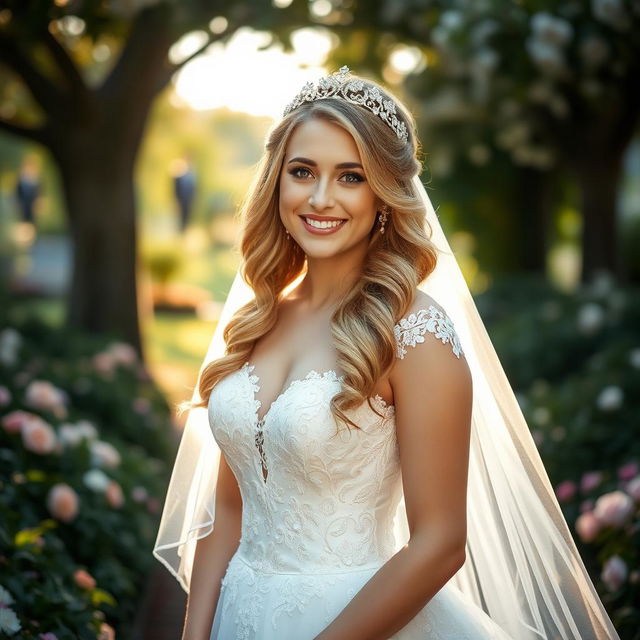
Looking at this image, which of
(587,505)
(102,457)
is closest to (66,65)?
(102,457)

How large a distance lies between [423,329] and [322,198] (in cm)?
49

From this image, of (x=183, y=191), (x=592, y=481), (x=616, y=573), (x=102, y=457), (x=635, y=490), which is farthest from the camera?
(x=183, y=191)

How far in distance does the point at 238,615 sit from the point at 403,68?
1173 cm

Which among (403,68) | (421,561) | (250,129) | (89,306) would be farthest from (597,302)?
(250,129)

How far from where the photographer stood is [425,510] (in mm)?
2508

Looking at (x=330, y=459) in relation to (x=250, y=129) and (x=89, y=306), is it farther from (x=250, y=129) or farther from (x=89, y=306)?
(x=250, y=129)

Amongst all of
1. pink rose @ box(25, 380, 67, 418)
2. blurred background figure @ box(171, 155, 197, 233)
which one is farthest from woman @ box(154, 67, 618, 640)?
blurred background figure @ box(171, 155, 197, 233)

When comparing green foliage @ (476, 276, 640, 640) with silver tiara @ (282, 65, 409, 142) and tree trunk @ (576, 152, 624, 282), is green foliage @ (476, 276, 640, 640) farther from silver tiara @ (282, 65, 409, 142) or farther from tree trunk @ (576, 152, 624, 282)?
silver tiara @ (282, 65, 409, 142)

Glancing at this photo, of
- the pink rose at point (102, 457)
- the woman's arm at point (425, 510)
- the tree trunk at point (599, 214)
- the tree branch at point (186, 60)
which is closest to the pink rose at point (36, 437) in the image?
the pink rose at point (102, 457)

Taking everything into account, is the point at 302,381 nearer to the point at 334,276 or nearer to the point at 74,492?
the point at 334,276

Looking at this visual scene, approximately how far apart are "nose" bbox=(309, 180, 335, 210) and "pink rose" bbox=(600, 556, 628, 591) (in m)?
2.33

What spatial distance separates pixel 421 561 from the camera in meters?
2.49

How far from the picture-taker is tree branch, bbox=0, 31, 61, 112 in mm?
10164

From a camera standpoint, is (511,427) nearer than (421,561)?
No
